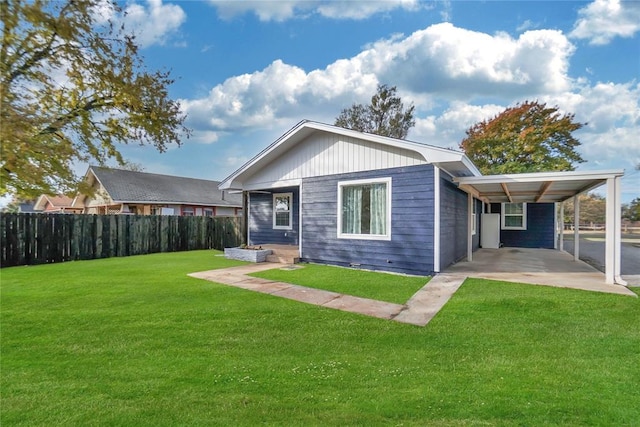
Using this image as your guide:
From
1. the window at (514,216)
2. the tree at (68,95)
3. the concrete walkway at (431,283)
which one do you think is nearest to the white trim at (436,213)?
the concrete walkway at (431,283)

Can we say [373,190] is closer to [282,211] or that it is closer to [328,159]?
[328,159]

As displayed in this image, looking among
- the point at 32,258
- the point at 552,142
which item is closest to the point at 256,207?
the point at 32,258

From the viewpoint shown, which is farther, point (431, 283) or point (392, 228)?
point (392, 228)

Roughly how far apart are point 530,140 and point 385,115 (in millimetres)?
10179

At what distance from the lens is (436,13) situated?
8.96 m

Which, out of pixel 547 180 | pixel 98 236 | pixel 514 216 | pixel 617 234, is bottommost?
pixel 98 236

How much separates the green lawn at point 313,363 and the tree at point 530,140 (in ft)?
65.1

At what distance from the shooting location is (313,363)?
3148 mm

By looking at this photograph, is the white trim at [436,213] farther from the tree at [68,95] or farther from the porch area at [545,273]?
the tree at [68,95]

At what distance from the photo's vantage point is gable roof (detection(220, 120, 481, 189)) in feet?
22.7

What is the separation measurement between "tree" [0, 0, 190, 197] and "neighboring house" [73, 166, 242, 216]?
1311 cm

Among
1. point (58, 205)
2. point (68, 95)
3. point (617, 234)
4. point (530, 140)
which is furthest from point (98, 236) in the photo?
point (530, 140)

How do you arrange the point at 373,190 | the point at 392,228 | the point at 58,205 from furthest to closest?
the point at 58,205 → the point at 373,190 → the point at 392,228

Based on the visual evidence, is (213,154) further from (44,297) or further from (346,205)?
(44,297)
